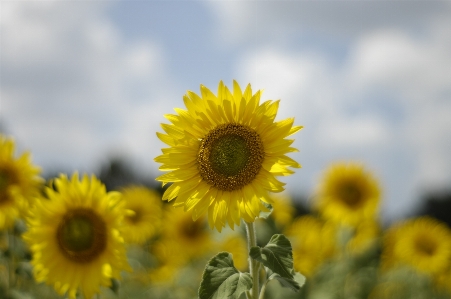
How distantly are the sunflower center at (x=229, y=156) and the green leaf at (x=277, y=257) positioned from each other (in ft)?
1.76

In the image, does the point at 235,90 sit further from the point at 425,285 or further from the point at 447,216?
the point at 447,216

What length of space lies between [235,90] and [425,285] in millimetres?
9026

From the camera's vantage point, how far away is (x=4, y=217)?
6.17 m

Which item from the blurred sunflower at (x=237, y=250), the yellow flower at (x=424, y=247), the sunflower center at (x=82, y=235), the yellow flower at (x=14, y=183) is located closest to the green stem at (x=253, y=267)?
the sunflower center at (x=82, y=235)

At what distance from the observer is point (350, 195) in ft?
30.2

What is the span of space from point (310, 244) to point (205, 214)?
13.9 ft

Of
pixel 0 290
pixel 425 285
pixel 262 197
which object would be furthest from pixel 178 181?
pixel 425 285

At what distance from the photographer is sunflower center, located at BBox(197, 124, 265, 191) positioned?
377cm

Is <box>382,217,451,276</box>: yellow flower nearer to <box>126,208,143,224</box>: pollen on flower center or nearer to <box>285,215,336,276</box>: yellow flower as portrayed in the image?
<box>285,215,336,276</box>: yellow flower

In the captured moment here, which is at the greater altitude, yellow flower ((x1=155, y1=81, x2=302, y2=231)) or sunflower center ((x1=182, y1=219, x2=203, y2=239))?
sunflower center ((x1=182, y1=219, x2=203, y2=239))

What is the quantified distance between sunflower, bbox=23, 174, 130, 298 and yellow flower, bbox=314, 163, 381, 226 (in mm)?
4769

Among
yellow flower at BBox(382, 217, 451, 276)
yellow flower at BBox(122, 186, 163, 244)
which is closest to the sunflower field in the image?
yellow flower at BBox(122, 186, 163, 244)

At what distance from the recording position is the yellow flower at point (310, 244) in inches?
374

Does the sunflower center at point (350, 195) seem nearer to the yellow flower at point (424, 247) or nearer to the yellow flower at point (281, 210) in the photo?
the yellow flower at point (281, 210)
